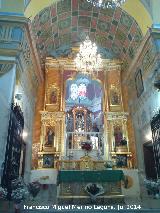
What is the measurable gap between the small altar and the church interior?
3cm

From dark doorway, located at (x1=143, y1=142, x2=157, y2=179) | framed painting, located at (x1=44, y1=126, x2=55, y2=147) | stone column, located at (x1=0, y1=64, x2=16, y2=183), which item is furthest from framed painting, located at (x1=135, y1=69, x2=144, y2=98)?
stone column, located at (x1=0, y1=64, x2=16, y2=183)

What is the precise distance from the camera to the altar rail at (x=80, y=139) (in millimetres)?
13378

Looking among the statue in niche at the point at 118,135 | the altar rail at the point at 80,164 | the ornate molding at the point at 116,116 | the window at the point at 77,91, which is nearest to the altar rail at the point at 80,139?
the statue in niche at the point at 118,135

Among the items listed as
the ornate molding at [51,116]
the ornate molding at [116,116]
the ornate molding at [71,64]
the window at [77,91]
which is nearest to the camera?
the ornate molding at [51,116]

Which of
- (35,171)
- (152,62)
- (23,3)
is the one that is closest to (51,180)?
(35,171)

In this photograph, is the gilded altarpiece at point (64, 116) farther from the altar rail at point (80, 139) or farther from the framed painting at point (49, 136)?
the altar rail at point (80, 139)

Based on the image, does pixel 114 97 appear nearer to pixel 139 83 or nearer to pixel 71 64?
pixel 139 83

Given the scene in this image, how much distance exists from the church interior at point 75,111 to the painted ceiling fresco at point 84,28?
0.20 ft

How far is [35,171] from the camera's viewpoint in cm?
1176

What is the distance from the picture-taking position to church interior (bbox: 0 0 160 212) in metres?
8.15

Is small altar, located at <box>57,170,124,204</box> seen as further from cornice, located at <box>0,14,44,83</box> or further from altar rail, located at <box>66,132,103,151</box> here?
cornice, located at <box>0,14,44,83</box>

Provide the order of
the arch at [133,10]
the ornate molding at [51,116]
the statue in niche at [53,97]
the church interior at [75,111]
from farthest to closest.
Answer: the statue in niche at [53,97] → the ornate molding at [51,116] → the arch at [133,10] → the church interior at [75,111]

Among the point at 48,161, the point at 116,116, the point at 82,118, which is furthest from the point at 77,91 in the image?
the point at 48,161

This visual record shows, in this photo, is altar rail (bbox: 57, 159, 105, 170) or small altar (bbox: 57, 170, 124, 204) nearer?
small altar (bbox: 57, 170, 124, 204)
